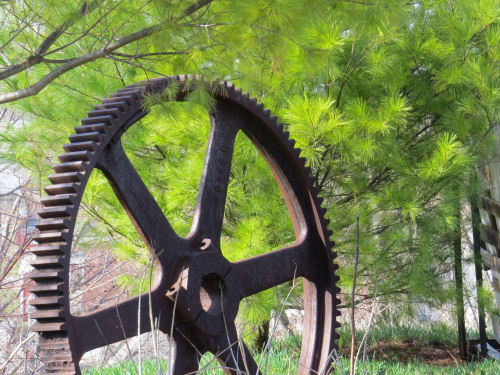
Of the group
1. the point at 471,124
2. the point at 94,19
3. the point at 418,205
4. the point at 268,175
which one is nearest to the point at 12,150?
the point at 268,175

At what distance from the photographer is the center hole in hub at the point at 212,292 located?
3.02 m

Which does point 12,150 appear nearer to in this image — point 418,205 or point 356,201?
point 356,201

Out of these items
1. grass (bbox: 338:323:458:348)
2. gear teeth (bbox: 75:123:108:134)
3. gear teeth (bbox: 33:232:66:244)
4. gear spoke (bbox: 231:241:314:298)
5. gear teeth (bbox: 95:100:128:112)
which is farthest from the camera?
grass (bbox: 338:323:458:348)

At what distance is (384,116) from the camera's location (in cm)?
416

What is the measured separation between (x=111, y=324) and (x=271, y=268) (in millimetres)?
1016

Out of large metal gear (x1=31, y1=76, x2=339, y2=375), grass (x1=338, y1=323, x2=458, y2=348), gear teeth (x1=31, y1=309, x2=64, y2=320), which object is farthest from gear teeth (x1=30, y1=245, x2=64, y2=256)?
grass (x1=338, y1=323, x2=458, y2=348)

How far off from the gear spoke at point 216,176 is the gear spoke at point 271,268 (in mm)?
206

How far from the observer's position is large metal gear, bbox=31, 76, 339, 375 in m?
2.44

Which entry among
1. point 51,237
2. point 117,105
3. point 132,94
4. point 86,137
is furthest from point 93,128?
point 51,237

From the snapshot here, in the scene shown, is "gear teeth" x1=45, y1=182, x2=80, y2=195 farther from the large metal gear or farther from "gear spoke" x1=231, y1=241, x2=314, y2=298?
"gear spoke" x1=231, y1=241, x2=314, y2=298

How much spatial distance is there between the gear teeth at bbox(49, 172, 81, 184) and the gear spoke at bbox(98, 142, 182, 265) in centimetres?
15

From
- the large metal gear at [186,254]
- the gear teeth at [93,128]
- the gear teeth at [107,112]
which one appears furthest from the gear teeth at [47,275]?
the gear teeth at [107,112]

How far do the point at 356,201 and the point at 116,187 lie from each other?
8.14ft

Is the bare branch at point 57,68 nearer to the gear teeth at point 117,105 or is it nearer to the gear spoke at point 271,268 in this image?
the gear teeth at point 117,105
